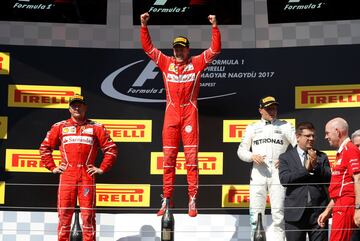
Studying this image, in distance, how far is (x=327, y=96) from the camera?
28.7 ft

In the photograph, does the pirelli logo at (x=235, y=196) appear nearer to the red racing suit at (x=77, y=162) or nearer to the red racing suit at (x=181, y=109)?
the red racing suit at (x=181, y=109)

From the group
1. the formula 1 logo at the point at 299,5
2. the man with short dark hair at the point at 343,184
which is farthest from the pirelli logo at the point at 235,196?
the man with short dark hair at the point at 343,184

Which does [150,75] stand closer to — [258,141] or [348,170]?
[258,141]

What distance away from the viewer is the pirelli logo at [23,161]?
8.64 metres

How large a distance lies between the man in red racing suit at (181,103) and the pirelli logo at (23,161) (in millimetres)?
1497

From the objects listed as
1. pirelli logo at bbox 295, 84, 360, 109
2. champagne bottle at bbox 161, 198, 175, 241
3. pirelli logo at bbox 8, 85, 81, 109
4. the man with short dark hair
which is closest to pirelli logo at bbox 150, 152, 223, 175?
pirelli logo at bbox 295, 84, 360, 109

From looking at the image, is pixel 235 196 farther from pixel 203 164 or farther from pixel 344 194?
pixel 344 194

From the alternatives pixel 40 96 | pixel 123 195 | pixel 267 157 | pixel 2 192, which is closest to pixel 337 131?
pixel 267 157

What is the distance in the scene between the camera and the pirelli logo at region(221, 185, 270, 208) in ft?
28.2

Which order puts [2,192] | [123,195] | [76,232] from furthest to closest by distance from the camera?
[123,195] < [2,192] < [76,232]

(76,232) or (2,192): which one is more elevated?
(2,192)

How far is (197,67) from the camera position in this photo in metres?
8.05

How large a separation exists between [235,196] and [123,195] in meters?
1.26

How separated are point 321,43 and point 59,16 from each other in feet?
10.1
